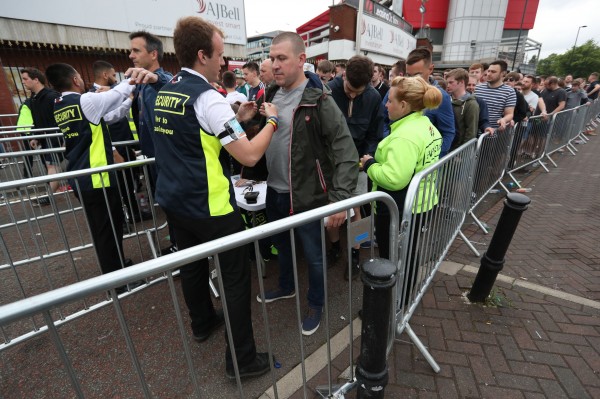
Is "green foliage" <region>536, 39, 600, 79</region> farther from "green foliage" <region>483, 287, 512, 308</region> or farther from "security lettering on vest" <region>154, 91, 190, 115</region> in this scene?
"security lettering on vest" <region>154, 91, 190, 115</region>

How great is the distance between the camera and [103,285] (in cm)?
91

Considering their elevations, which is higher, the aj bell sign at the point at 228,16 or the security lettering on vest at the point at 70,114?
the aj bell sign at the point at 228,16

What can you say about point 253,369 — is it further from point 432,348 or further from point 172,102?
point 172,102

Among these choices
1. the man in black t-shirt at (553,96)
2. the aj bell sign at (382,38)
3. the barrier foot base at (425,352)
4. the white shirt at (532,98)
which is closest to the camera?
the barrier foot base at (425,352)

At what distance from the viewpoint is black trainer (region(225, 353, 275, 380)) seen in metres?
2.07

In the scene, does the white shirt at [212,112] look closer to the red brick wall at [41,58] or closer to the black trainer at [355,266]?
the black trainer at [355,266]

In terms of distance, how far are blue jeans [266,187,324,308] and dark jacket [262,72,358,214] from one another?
18cm

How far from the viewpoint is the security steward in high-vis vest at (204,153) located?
5.58 ft

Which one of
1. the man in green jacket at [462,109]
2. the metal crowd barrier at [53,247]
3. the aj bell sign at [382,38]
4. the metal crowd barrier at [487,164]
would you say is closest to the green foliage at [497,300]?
the metal crowd barrier at [487,164]

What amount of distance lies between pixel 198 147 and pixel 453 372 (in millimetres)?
2300

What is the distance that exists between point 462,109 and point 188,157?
3.79 meters

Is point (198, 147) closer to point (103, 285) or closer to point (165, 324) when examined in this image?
point (103, 285)

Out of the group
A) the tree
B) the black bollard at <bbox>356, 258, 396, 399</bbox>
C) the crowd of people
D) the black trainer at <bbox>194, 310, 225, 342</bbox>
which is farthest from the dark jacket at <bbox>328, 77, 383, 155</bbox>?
the tree

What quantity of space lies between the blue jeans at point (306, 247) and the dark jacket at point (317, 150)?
182mm
